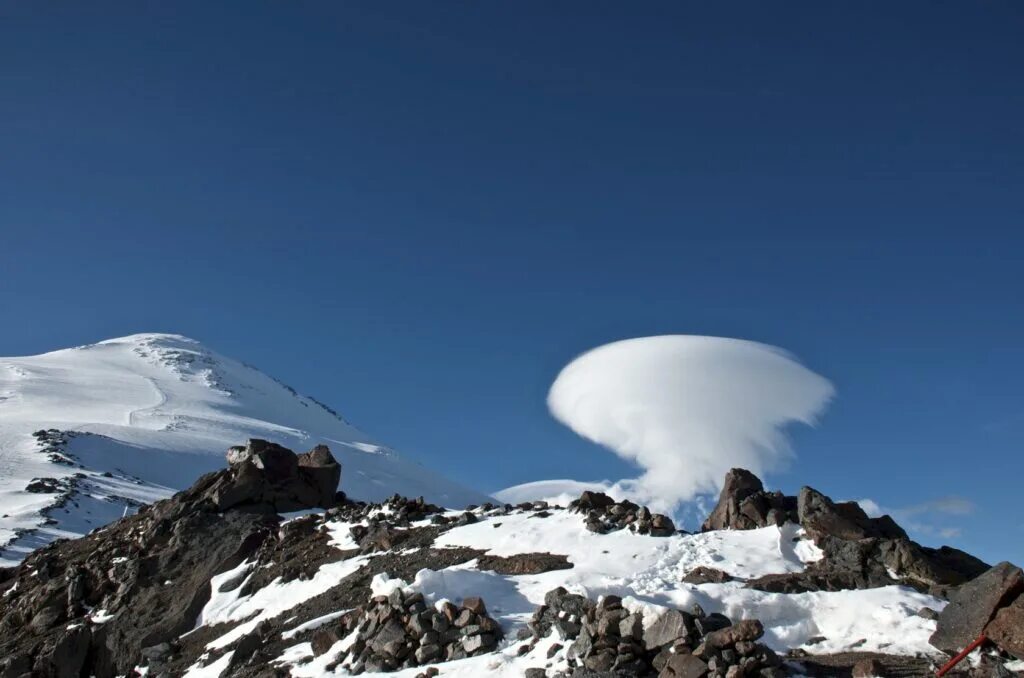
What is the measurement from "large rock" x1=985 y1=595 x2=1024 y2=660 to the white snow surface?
4.11 feet

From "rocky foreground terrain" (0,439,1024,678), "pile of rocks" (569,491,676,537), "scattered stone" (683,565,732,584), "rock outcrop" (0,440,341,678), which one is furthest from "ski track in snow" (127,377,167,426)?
"scattered stone" (683,565,732,584)

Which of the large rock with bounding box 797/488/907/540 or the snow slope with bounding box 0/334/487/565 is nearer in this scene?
the large rock with bounding box 797/488/907/540

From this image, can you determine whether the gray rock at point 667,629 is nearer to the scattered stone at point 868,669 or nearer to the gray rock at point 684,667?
the gray rock at point 684,667

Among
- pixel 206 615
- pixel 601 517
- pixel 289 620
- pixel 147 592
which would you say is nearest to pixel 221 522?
pixel 147 592

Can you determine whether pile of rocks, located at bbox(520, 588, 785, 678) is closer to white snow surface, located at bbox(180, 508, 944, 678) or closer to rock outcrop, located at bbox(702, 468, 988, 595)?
white snow surface, located at bbox(180, 508, 944, 678)

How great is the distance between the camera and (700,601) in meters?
17.6

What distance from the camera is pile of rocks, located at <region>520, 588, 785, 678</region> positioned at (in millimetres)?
13938

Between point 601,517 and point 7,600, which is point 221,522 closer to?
point 7,600

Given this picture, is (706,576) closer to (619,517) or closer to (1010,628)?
(619,517)

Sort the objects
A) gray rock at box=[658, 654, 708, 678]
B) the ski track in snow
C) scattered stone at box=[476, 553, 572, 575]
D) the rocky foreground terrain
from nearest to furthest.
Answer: gray rock at box=[658, 654, 708, 678]
the rocky foreground terrain
scattered stone at box=[476, 553, 572, 575]
the ski track in snow

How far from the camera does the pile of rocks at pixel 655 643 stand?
13.9m

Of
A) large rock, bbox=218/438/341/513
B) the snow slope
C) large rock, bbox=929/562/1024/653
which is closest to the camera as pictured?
large rock, bbox=929/562/1024/653

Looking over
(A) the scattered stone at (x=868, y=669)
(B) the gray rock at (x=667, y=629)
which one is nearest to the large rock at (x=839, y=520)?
(A) the scattered stone at (x=868, y=669)

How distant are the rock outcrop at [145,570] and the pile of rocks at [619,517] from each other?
1424 centimetres
